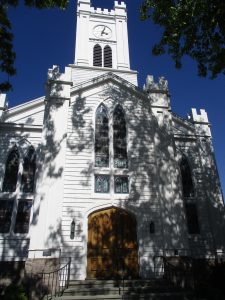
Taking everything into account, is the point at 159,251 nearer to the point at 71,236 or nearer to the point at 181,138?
the point at 71,236

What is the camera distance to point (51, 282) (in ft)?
36.7

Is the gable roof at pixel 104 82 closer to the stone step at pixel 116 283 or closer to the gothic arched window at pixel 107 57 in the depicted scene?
the gothic arched window at pixel 107 57

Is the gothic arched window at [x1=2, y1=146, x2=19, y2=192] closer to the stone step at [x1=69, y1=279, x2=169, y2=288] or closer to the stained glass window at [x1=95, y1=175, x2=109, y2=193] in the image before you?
the stained glass window at [x1=95, y1=175, x2=109, y2=193]

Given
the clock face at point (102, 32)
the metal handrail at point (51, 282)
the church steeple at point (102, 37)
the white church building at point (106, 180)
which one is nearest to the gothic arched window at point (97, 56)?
the church steeple at point (102, 37)

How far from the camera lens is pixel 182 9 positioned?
11.3 m

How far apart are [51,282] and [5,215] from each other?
484cm

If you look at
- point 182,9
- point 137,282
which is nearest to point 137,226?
point 137,282

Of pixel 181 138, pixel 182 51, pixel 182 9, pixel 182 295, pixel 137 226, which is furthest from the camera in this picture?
pixel 181 138

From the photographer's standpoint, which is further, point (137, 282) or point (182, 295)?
point (137, 282)

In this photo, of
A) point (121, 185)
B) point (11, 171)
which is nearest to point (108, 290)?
point (121, 185)

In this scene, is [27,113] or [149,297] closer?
[149,297]

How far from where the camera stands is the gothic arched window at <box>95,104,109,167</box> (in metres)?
15.0

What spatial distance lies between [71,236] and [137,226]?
10.0 ft

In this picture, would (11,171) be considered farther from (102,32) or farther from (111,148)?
(102,32)
